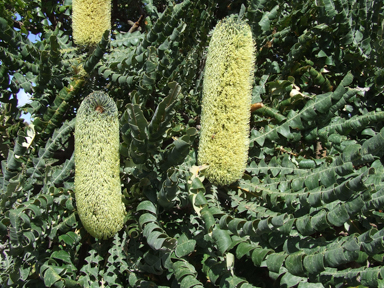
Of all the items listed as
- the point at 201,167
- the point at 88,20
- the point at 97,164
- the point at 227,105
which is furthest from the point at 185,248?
the point at 88,20

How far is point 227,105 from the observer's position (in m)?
1.91

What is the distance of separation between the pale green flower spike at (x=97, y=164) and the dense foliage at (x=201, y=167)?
115 millimetres

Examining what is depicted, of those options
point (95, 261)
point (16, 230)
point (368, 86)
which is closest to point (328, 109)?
point (368, 86)

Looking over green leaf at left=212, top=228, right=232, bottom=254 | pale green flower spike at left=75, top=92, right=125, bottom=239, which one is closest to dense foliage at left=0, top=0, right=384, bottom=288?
green leaf at left=212, top=228, right=232, bottom=254

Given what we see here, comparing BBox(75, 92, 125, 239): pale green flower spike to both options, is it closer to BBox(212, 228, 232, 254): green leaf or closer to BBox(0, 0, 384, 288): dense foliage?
BBox(0, 0, 384, 288): dense foliage

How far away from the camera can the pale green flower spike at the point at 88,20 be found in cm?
281

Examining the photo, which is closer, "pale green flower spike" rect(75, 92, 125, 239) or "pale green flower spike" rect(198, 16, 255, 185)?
"pale green flower spike" rect(75, 92, 125, 239)

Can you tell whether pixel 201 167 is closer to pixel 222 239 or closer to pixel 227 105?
pixel 227 105

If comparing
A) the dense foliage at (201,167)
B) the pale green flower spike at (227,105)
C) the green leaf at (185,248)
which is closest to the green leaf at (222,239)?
the dense foliage at (201,167)

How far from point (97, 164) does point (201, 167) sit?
0.59 metres

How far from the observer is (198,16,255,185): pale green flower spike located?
6.28 feet

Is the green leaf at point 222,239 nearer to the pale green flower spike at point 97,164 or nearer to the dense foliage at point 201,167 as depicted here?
the dense foliage at point 201,167

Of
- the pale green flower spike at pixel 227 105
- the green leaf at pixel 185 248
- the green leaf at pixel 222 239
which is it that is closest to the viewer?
the green leaf at pixel 222 239

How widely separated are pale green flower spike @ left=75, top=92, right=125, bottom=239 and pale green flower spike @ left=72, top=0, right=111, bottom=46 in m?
1.24
